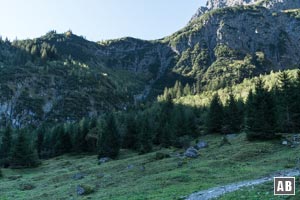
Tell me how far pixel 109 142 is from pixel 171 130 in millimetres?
16962

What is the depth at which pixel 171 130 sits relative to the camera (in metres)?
91.7

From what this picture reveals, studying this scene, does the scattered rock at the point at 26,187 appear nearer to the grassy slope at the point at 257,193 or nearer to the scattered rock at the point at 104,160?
the scattered rock at the point at 104,160

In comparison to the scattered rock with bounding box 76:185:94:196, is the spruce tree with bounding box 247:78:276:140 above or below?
above

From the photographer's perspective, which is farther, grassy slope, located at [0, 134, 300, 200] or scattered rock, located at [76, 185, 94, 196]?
scattered rock, located at [76, 185, 94, 196]

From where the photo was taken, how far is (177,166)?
51938 mm

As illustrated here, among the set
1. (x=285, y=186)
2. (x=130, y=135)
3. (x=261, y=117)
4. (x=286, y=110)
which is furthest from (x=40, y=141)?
(x=285, y=186)

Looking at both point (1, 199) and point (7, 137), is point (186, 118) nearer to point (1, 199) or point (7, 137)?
point (7, 137)

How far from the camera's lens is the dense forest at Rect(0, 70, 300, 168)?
6850 cm

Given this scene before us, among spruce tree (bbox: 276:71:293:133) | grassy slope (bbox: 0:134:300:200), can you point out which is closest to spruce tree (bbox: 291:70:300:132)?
spruce tree (bbox: 276:71:293:133)

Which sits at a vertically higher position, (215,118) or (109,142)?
(215,118)

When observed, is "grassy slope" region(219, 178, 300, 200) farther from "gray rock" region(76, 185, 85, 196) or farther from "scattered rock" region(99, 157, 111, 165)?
"scattered rock" region(99, 157, 111, 165)

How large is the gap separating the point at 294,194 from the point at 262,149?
111ft

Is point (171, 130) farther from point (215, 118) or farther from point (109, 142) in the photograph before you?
point (109, 142)

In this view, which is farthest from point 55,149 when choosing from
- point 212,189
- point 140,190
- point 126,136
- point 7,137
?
point 212,189
